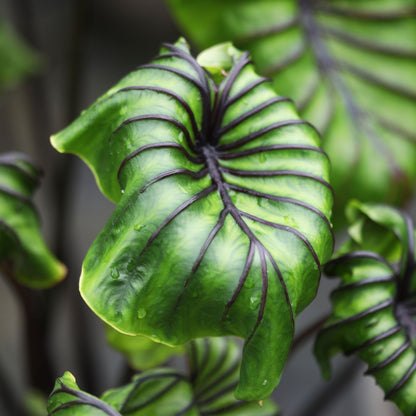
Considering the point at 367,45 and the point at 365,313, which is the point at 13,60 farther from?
the point at 365,313

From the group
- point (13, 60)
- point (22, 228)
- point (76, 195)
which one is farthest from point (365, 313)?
point (76, 195)

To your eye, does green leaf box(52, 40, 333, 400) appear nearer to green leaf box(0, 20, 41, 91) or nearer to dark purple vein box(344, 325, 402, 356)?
dark purple vein box(344, 325, 402, 356)

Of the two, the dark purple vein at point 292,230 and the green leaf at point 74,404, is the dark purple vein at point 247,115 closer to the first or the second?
the dark purple vein at point 292,230

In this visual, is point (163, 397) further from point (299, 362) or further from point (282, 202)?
point (299, 362)

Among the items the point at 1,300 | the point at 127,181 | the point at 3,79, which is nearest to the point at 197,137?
the point at 127,181

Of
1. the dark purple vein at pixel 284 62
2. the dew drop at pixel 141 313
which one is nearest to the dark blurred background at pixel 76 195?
the dark purple vein at pixel 284 62

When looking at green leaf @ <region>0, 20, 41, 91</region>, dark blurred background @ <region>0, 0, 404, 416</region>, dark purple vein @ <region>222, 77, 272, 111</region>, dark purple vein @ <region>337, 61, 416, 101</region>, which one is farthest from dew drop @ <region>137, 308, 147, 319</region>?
green leaf @ <region>0, 20, 41, 91</region>

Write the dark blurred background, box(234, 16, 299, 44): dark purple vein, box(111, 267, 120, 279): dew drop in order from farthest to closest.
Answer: the dark blurred background
box(234, 16, 299, 44): dark purple vein
box(111, 267, 120, 279): dew drop
